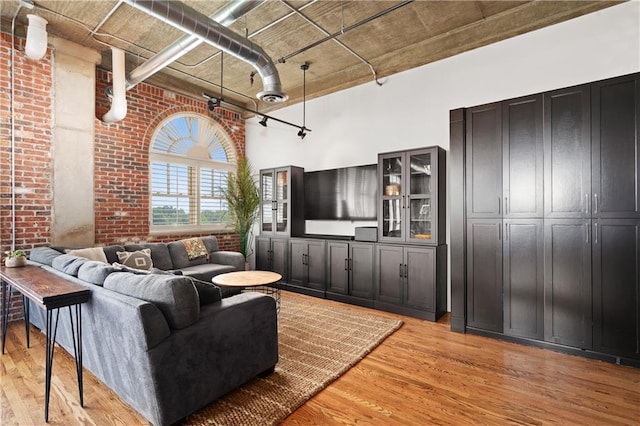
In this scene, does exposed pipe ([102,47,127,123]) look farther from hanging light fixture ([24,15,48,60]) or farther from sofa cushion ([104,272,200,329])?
sofa cushion ([104,272,200,329])

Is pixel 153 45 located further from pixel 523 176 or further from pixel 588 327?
pixel 588 327

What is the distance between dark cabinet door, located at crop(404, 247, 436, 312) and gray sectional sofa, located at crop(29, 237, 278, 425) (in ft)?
6.76

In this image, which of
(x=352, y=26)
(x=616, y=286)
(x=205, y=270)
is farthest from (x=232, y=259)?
(x=616, y=286)

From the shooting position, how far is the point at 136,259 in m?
4.07

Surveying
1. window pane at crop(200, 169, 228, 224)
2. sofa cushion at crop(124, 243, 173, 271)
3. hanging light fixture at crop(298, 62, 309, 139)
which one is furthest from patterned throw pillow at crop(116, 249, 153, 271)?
hanging light fixture at crop(298, 62, 309, 139)

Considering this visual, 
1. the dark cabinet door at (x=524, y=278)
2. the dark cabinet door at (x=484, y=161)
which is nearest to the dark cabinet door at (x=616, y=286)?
the dark cabinet door at (x=524, y=278)

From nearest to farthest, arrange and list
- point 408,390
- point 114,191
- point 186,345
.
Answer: point 186,345 < point 408,390 < point 114,191

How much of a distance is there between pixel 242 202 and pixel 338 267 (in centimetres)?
242

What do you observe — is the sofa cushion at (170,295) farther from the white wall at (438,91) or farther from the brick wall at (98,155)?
the white wall at (438,91)

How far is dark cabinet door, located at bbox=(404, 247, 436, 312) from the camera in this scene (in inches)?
147

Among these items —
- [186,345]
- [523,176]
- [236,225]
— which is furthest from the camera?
[236,225]

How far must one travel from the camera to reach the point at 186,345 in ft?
6.14

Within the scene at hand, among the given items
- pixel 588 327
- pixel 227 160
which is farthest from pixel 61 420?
pixel 227 160

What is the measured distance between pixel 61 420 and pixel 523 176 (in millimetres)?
4147
